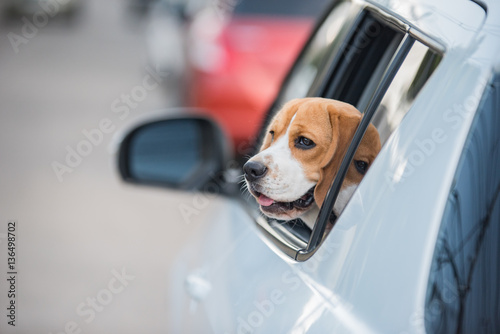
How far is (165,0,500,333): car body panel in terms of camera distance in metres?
1.19

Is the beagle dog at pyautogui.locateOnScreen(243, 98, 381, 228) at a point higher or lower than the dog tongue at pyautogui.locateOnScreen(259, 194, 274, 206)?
higher

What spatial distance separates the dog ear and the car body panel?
7 centimetres

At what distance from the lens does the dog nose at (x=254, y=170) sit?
1329 millimetres

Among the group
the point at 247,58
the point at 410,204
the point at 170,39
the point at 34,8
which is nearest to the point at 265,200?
the point at 410,204

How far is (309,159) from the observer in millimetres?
1290

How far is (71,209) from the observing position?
20.5ft

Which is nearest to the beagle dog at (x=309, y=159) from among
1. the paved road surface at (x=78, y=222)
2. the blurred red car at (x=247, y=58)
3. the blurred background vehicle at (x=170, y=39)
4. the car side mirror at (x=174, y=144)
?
the car side mirror at (x=174, y=144)

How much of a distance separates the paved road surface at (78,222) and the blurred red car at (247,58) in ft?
3.55

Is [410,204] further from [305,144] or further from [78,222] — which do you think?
[78,222]

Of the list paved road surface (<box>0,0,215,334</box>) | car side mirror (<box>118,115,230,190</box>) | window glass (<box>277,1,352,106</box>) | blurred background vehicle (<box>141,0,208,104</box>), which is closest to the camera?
window glass (<box>277,1,352,106</box>)

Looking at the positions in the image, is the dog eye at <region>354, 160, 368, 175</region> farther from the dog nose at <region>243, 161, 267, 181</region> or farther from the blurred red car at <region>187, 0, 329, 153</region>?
the blurred red car at <region>187, 0, 329, 153</region>

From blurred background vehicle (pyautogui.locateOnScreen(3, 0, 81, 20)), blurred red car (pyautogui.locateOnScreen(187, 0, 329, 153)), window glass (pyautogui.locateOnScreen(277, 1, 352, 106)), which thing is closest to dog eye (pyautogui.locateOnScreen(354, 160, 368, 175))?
window glass (pyautogui.locateOnScreen(277, 1, 352, 106))

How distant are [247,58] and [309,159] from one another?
5354 mm

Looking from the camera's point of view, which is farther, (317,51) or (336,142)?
(317,51)
